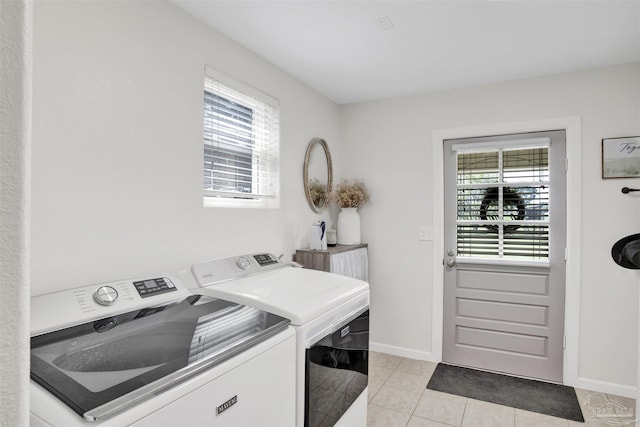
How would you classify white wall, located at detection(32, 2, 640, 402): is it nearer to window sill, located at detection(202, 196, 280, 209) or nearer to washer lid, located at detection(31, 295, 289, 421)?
window sill, located at detection(202, 196, 280, 209)

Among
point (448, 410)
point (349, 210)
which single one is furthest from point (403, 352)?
point (349, 210)

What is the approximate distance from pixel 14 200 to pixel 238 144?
2037mm

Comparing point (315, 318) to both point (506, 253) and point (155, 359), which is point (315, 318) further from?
point (506, 253)

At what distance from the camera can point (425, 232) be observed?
3178 mm

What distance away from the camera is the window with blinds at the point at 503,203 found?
285 cm

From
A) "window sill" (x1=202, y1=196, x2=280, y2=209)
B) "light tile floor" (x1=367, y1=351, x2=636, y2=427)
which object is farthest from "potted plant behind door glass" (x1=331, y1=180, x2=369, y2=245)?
"light tile floor" (x1=367, y1=351, x2=636, y2=427)

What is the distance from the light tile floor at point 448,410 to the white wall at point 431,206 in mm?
249

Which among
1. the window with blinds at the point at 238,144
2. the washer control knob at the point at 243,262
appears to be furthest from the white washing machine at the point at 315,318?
the window with blinds at the point at 238,144

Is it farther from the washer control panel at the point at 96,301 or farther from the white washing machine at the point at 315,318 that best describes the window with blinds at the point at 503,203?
the washer control panel at the point at 96,301

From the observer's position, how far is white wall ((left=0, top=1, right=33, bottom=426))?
0.32 meters

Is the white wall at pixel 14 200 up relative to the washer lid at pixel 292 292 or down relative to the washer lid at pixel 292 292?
up

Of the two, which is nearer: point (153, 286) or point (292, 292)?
point (153, 286)

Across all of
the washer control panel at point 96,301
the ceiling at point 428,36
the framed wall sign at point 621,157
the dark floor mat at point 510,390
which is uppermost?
the ceiling at point 428,36

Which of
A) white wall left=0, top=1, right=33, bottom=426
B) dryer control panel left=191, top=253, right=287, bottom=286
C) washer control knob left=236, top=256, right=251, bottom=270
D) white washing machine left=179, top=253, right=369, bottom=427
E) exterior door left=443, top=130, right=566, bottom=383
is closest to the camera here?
white wall left=0, top=1, right=33, bottom=426
